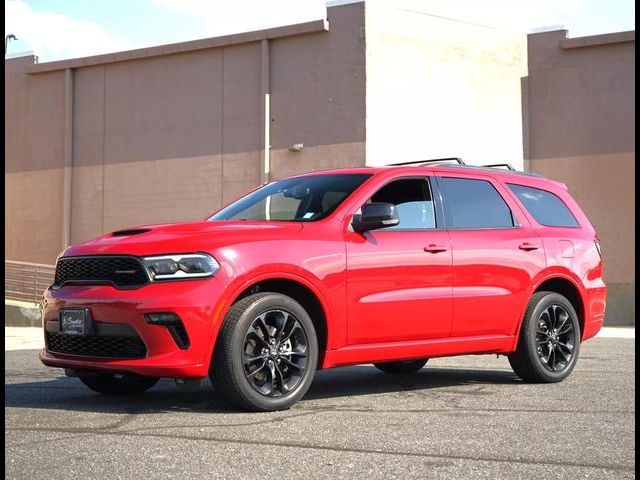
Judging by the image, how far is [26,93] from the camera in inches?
1256

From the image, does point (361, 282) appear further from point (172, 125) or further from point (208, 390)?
point (172, 125)

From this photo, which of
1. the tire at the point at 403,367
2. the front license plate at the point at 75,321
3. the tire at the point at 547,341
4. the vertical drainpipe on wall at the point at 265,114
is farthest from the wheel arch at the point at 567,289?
the vertical drainpipe on wall at the point at 265,114

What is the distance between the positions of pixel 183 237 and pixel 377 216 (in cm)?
146

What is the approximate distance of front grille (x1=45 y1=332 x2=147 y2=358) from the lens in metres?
6.41

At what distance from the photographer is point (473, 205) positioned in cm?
830

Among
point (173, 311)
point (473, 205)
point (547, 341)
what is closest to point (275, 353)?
point (173, 311)

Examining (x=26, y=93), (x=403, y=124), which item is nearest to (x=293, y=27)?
(x=403, y=124)

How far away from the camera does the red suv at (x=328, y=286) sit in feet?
20.8

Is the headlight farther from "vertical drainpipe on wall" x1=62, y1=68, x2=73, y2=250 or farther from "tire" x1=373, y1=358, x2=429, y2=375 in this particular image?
"vertical drainpipe on wall" x1=62, y1=68, x2=73, y2=250

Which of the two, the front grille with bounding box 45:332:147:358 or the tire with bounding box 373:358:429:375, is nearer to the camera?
the front grille with bounding box 45:332:147:358

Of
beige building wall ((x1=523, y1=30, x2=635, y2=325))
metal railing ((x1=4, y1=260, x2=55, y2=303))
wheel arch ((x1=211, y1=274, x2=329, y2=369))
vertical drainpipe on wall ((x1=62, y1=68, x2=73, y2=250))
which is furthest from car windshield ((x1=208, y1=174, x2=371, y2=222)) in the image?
vertical drainpipe on wall ((x1=62, y1=68, x2=73, y2=250))

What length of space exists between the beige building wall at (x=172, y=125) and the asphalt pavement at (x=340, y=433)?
19117 mm

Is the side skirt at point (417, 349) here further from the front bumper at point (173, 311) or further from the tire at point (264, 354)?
the front bumper at point (173, 311)

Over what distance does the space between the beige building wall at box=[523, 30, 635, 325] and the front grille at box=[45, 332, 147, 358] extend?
23373 mm
